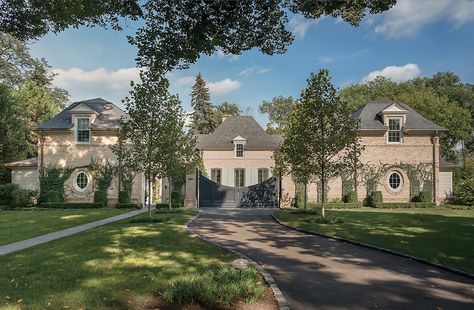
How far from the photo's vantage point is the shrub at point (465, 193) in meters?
28.9

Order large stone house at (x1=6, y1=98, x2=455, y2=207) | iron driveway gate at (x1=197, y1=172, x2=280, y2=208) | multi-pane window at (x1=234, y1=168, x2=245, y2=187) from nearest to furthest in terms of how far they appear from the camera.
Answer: iron driveway gate at (x1=197, y1=172, x2=280, y2=208)
large stone house at (x1=6, y1=98, x2=455, y2=207)
multi-pane window at (x1=234, y1=168, x2=245, y2=187)

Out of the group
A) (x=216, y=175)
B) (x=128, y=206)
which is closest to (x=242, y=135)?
(x=216, y=175)

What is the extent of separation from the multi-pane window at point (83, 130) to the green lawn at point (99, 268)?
742 inches

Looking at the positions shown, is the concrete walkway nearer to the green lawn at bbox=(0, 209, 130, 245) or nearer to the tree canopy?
the green lawn at bbox=(0, 209, 130, 245)

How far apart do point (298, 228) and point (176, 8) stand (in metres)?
10.2

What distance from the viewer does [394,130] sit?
1217 inches

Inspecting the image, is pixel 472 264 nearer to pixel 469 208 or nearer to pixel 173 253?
pixel 173 253

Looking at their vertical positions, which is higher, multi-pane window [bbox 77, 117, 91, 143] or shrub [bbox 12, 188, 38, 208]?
multi-pane window [bbox 77, 117, 91, 143]

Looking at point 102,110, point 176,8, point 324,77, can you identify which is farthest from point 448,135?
point 176,8

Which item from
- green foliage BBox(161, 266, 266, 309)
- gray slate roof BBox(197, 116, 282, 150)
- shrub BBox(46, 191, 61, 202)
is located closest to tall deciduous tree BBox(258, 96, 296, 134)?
gray slate roof BBox(197, 116, 282, 150)

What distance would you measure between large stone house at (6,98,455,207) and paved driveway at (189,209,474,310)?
1603cm

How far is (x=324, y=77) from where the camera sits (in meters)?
17.4

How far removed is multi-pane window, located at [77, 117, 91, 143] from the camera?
29.5 metres

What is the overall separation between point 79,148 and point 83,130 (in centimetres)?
151
